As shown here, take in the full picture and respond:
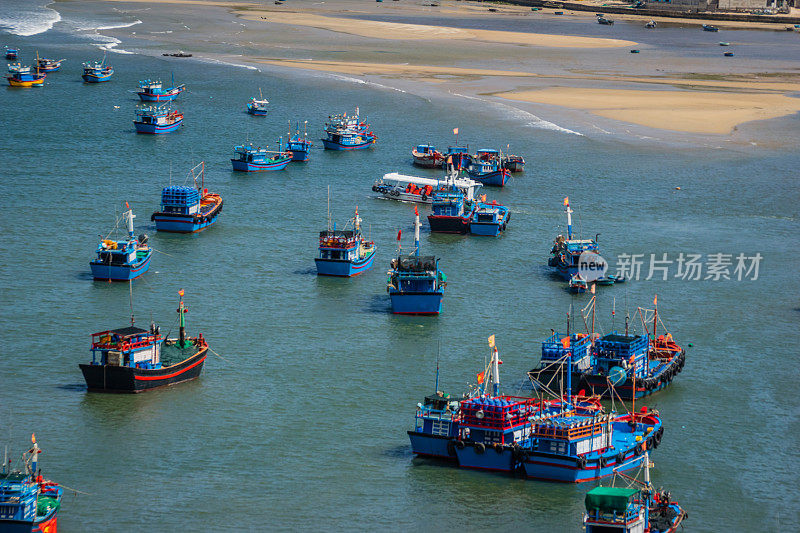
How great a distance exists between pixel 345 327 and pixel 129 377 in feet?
59.2

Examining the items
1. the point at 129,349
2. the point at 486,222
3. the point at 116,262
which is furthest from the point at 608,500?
the point at 486,222

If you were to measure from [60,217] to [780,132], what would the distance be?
310ft

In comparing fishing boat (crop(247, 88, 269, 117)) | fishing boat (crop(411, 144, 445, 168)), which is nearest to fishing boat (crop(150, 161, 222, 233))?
fishing boat (crop(411, 144, 445, 168))

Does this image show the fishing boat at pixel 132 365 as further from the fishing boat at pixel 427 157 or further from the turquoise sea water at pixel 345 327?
the fishing boat at pixel 427 157

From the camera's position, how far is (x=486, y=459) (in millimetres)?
55406

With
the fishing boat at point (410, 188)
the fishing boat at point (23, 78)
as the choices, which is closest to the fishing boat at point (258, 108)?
the fishing boat at point (23, 78)

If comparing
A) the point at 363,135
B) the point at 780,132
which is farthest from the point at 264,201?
the point at 780,132

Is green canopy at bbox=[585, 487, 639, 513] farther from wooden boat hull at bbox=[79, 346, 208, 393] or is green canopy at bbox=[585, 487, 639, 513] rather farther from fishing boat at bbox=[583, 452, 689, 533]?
wooden boat hull at bbox=[79, 346, 208, 393]

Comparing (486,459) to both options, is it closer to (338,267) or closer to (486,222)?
(338,267)

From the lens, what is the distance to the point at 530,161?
443 feet

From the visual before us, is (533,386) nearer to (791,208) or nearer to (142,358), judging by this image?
(142,358)

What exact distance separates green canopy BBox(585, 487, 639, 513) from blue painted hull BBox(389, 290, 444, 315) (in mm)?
33619

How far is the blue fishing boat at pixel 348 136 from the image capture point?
13975cm

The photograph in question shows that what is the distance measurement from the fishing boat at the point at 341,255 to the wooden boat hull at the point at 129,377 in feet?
77.8
